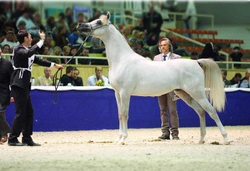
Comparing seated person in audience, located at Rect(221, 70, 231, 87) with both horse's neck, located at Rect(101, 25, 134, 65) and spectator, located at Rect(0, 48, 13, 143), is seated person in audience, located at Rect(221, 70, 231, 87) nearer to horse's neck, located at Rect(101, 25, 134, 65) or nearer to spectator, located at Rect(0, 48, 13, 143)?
horse's neck, located at Rect(101, 25, 134, 65)

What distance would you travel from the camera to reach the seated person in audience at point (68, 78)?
16656 millimetres

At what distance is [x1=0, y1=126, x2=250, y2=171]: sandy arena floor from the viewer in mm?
8859

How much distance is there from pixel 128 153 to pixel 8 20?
10.8m

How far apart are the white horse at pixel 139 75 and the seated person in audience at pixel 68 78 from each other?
14.4ft

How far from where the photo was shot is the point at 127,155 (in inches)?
394

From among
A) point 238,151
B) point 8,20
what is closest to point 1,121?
point 238,151

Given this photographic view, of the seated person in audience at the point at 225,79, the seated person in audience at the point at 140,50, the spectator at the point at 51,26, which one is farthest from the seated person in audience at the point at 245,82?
the spectator at the point at 51,26

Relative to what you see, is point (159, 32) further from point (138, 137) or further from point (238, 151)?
point (238, 151)

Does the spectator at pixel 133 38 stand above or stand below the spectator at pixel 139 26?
below

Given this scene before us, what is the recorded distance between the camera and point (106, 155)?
9.96 m

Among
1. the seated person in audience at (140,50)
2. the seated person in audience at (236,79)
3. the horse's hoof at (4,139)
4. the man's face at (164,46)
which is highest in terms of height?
the man's face at (164,46)

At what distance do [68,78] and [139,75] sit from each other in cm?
480

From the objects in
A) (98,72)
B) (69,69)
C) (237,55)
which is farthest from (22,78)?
(237,55)

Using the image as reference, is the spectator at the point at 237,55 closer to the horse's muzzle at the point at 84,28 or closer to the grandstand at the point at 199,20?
the grandstand at the point at 199,20
